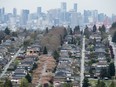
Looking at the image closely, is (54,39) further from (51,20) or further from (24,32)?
(51,20)

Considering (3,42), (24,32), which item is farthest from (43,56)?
(24,32)

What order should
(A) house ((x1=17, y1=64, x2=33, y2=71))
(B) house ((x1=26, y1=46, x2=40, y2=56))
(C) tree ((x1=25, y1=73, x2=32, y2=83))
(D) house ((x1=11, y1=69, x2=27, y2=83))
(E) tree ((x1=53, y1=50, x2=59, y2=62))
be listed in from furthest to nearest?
(B) house ((x1=26, y1=46, x2=40, y2=56)) → (E) tree ((x1=53, y1=50, x2=59, y2=62)) → (A) house ((x1=17, y1=64, x2=33, y2=71)) → (D) house ((x1=11, y1=69, x2=27, y2=83)) → (C) tree ((x1=25, y1=73, x2=32, y2=83))

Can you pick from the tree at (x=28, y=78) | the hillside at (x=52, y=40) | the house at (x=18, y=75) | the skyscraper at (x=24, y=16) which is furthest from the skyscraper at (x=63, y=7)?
the tree at (x=28, y=78)

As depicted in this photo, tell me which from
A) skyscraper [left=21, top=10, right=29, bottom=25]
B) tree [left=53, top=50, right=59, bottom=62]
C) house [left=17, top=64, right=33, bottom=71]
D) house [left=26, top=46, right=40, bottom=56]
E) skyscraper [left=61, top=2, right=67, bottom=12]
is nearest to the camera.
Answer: house [left=17, top=64, right=33, bottom=71]

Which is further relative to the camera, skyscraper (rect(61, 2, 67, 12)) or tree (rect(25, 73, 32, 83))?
skyscraper (rect(61, 2, 67, 12))

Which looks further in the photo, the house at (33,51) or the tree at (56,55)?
the house at (33,51)

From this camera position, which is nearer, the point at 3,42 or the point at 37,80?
the point at 37,80

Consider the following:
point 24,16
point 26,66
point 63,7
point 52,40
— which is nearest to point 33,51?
point 52,40

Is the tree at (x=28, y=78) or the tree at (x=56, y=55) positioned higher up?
the tree at (x=56, y=55)

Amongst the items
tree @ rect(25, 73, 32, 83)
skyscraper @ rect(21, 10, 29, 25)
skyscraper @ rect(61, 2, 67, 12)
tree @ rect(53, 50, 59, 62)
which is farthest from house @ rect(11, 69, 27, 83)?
skyscraper @ rect(61, 2, 67, 12)

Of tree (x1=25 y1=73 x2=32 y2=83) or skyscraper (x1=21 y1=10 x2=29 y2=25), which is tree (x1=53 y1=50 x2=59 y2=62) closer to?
tree (x1=25 y1=73 x2=32 y2=83)

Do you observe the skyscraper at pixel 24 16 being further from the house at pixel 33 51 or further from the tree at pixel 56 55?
the tree at pixel 56 55
